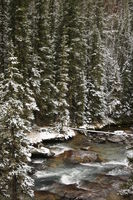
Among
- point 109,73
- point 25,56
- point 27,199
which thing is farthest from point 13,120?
point 109,73

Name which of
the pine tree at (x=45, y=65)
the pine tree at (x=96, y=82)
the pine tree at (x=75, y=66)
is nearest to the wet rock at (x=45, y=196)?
the pine tree at (x=45, y=65)

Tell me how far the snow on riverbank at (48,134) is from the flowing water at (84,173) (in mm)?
1365

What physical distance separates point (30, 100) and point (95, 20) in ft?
88.2

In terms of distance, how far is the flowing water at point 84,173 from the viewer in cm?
2755

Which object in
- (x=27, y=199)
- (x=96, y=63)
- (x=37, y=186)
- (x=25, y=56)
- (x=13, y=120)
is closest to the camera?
(x=13, y=120)

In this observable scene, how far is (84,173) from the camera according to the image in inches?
1236

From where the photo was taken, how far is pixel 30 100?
127 ft

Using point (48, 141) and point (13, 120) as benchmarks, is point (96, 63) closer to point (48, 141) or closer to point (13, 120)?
point (48, 141)

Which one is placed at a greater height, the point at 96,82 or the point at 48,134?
the point at 96,82

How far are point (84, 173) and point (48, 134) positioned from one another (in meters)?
10.1

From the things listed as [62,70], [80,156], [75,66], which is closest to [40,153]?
[80,156]

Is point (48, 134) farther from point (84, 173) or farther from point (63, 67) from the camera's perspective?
point (84, 173)

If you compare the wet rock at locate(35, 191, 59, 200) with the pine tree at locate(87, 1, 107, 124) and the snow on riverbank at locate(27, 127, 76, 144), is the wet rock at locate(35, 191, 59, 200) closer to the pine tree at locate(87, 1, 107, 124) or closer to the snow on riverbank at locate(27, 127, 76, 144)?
the snow on riverbank at locate(27, 127, 76, 144)

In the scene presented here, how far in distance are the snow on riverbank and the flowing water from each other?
1.36 m
